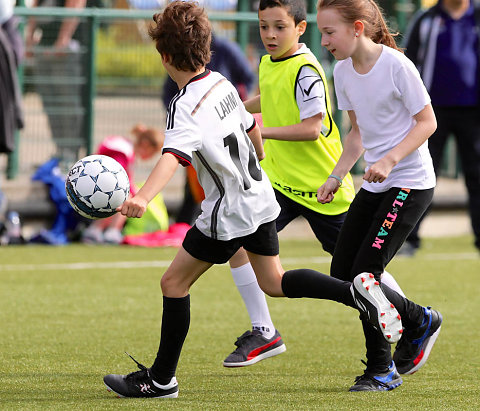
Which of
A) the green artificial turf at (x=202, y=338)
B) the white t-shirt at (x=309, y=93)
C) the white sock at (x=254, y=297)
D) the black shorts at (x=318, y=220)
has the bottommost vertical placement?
the green artificial turf at (x=202, y=338)

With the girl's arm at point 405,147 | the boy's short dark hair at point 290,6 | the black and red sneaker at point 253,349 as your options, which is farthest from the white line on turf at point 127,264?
the girl's arm at point 405,147

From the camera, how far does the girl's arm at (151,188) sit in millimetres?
4180

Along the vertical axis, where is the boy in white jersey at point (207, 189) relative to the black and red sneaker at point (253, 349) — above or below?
above

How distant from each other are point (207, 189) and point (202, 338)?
5.83 feet

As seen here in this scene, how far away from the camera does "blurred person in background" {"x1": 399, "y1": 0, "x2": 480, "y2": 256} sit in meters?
9.74

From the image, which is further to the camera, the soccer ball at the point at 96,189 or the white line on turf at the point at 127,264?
the white line on turf at the point at 127,264

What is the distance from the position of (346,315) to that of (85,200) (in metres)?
3.02

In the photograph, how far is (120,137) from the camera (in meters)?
10.8

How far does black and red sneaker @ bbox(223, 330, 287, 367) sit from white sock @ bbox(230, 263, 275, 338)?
0.04 meters

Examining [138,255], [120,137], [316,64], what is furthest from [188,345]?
[120,137]

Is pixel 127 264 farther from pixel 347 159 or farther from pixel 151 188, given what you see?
pixel 151 188

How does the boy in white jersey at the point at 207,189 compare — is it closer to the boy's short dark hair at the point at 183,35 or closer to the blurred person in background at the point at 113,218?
the boy's short dark hair at the point at 183,35

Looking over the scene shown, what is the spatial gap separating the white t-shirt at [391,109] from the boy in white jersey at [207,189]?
0.50 meters

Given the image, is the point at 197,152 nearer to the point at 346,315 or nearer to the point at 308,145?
the point at 308,145
